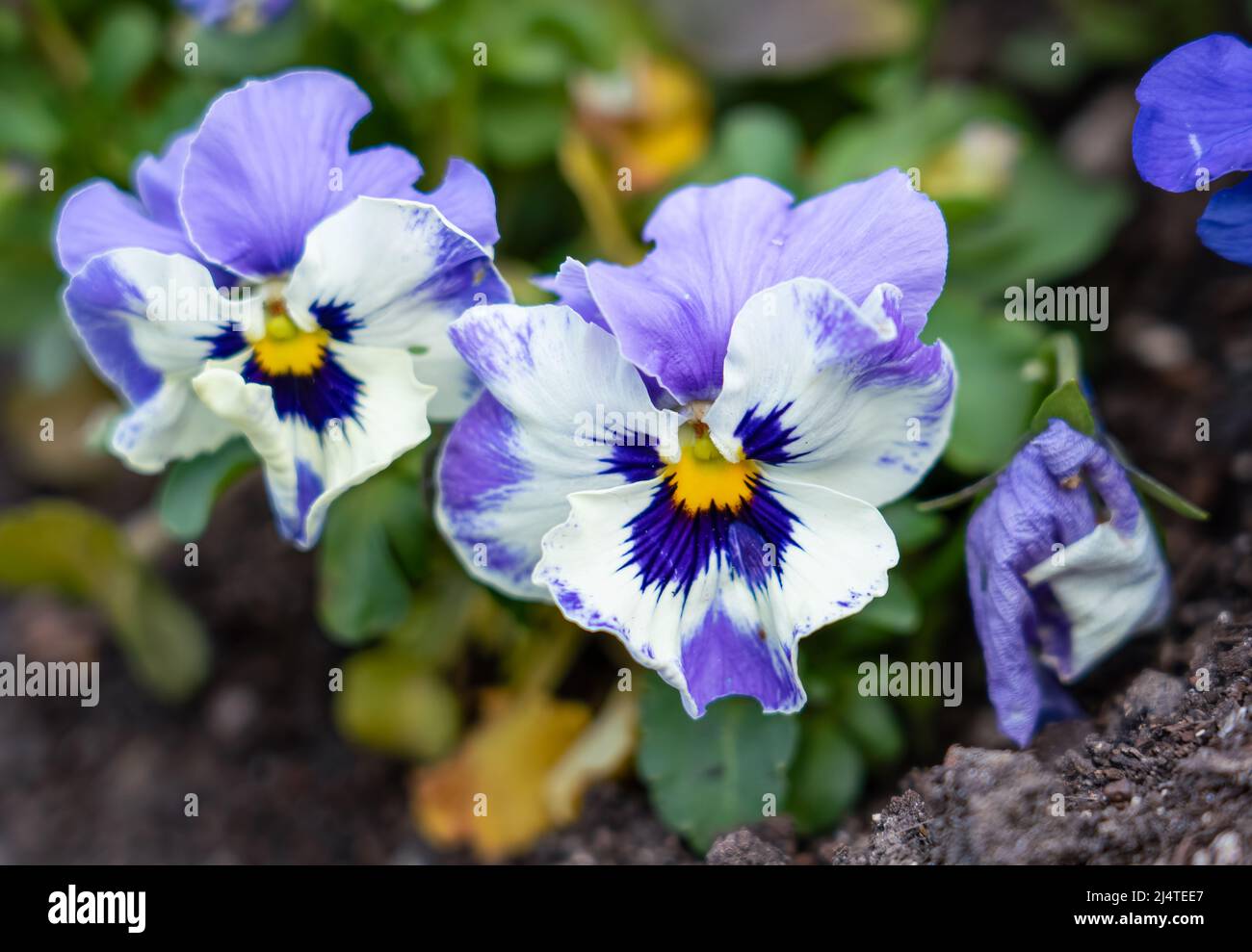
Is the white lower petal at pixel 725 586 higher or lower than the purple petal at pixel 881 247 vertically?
lower

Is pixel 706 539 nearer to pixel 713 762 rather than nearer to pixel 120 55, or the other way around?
pixel 713 762

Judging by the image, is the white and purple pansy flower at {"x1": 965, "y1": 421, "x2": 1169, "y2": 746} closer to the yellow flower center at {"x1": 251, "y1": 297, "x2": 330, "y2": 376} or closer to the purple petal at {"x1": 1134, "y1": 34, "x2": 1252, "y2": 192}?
the purple petal at {"x1": 1134, "y1": 34, "x2": 1252, "y2": 192}

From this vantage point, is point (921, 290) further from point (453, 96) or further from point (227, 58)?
point (227, 58)

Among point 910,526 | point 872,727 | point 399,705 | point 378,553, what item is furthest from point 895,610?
point 399,705

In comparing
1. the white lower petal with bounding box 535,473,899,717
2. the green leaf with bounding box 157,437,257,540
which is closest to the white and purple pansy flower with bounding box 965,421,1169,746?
the white lower petal with bounding box 535,473,899,717

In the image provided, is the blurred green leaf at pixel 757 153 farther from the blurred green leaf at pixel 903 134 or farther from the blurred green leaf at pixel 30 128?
the blurred green leaf at pixel 30 128

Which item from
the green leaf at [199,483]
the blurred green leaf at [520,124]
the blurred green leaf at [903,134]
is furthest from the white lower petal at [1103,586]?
the blurred green leaf at [520,124]
